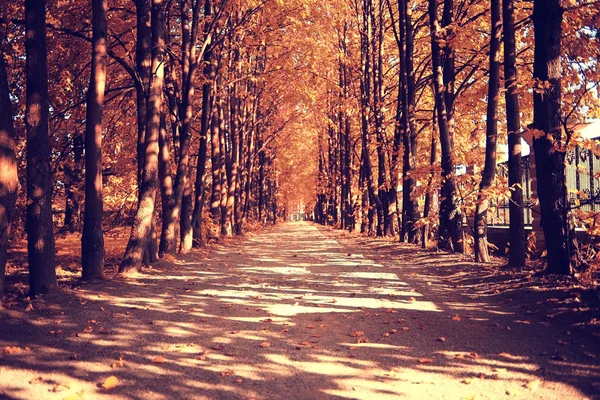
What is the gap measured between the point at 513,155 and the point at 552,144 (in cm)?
300

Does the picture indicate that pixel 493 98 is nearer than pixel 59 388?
No

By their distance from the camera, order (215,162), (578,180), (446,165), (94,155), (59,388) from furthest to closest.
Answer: (215,162) → (578,180) → (446,165) → (94,155) → (59,388)

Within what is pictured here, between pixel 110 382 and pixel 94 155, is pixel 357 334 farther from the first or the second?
pixel 94 155

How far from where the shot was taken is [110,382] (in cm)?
466

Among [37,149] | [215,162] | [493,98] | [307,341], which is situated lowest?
[307,341]

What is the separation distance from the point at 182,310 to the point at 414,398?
4.34 meters

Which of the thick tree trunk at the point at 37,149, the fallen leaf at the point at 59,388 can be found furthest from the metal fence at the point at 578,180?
the fallen leaf at the point at 59,388

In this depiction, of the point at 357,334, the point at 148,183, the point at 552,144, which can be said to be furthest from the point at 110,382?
the point at 148,183

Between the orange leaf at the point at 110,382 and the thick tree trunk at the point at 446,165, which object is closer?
the orange leaf at the point at 110,382

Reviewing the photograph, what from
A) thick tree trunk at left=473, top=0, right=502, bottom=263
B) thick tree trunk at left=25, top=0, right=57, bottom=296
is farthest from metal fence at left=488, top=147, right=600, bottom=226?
thick tree trunk at left=25, top=0, right=57, bottom=296

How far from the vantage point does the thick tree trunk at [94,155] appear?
10.1m

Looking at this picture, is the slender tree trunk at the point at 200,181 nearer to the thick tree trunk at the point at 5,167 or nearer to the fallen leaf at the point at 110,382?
Result: the thick tree trunk at the point at 5,167

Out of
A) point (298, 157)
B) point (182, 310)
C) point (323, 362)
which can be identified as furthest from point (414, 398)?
point (298, 157)

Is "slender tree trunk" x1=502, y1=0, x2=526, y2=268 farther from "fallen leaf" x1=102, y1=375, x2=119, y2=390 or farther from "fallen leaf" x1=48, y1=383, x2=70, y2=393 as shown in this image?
"fallen leaf" x1=48, y1=383, x2=70, y2=393
